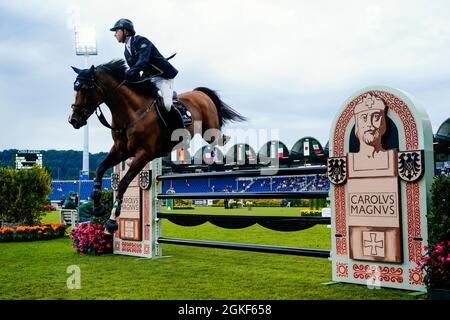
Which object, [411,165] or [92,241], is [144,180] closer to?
[92,241]

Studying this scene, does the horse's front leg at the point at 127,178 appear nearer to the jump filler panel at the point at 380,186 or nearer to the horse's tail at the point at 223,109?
the horse's tail at the point at 223,109

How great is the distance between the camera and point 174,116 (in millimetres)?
4004

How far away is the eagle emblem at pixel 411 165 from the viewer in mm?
4438

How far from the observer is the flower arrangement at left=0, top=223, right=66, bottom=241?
36.1 ft

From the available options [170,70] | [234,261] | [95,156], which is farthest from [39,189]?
[95,156]

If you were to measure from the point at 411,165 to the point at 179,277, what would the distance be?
9.73ft

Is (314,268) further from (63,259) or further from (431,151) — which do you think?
(63,259)

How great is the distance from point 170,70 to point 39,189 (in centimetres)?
992

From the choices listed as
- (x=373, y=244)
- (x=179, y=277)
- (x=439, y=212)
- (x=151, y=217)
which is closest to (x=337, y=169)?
(x=373, y=244)

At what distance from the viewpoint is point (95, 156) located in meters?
62.2

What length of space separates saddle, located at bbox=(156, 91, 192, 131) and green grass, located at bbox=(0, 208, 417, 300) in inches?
64.7

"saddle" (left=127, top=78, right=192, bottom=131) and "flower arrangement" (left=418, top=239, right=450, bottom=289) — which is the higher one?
"saddle" (left=127, top=78, right=192, bottom=131)

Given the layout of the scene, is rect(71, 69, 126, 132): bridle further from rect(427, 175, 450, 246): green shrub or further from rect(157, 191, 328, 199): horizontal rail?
rect(427, 175, 450, 246): green shrub

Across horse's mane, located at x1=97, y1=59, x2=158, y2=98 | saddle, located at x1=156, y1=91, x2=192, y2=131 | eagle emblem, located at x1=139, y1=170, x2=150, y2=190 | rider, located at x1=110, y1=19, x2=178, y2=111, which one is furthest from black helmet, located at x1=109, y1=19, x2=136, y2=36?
eagle emblem, located at x1=139, y1=170, x2=150, y2=190
